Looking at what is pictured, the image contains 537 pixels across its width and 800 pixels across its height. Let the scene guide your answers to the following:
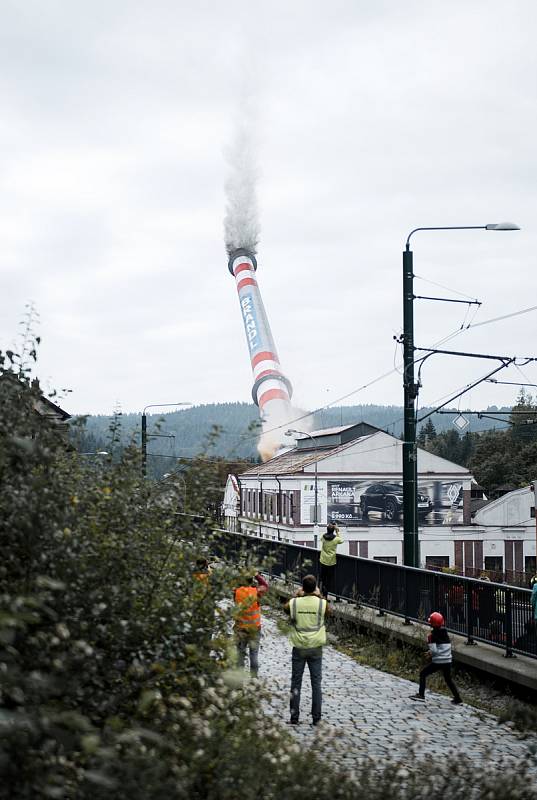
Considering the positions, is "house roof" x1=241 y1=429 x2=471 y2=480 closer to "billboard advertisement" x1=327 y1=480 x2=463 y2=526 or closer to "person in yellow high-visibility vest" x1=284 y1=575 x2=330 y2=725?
"billboard advertisement" x1=327 y1=480 x2=463 y2=526

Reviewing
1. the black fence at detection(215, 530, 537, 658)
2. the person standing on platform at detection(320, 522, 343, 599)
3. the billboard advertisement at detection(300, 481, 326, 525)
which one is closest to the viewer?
the black fence at detection(215, 530, 537, 658)

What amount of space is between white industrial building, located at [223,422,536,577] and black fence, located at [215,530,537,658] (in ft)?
143

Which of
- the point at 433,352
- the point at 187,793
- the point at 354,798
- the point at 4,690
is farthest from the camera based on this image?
the point at 433,352

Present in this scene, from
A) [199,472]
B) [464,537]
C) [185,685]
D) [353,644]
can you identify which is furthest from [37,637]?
[464,537]

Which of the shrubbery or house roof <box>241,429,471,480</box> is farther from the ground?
house roof <box>241,429,471,480</box>

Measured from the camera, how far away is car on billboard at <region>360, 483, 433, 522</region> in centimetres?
6569

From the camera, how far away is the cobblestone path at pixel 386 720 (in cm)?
962

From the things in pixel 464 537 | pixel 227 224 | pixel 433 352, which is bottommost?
pixel 464 537

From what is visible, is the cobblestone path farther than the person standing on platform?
No

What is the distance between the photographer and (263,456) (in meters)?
81.0

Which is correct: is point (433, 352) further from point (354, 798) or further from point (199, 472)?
point (354, 798)

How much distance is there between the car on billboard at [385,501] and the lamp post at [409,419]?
4558 centimetres

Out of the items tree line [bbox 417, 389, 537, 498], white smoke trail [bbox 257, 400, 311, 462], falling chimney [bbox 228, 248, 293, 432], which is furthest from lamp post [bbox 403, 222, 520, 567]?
tree line [bbox 417, 389, 537, 498]

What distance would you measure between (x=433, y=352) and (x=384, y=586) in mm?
5005
